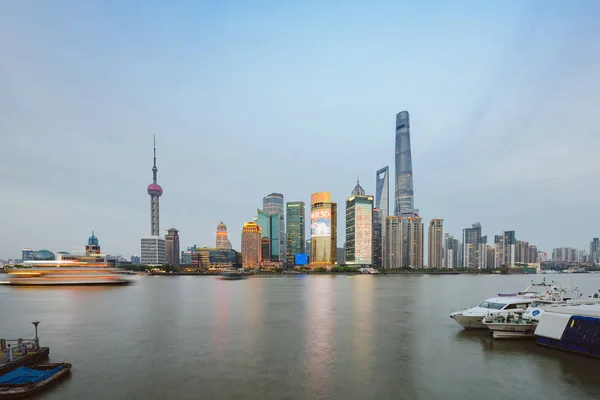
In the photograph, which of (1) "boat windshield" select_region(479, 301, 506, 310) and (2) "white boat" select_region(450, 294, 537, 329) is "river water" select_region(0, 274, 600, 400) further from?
(1) "boat windshield" select_region(479, 301, 506, 310)

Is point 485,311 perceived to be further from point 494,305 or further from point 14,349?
point 14,349

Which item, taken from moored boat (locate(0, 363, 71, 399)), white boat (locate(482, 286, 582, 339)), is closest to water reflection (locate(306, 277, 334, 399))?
moored boat (locate(0, 363, 71, 399))

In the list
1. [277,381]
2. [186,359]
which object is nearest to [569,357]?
[277,381]

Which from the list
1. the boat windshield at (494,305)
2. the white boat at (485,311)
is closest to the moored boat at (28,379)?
the white boat at (485,311)

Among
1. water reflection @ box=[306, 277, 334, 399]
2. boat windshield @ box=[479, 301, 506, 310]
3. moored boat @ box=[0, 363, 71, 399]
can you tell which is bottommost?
water reflection @ box=[306, 277, 334, 399]

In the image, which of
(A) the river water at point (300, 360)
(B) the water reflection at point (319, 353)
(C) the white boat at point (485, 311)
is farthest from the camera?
(C) the white boat at point (485, 311)

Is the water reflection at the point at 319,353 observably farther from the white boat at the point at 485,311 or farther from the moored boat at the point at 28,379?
the moored boat at the point at 28,379

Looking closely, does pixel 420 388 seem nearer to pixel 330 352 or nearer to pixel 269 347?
pixel 330 352

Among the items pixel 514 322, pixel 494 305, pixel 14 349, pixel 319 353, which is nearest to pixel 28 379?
pixel 14 349
